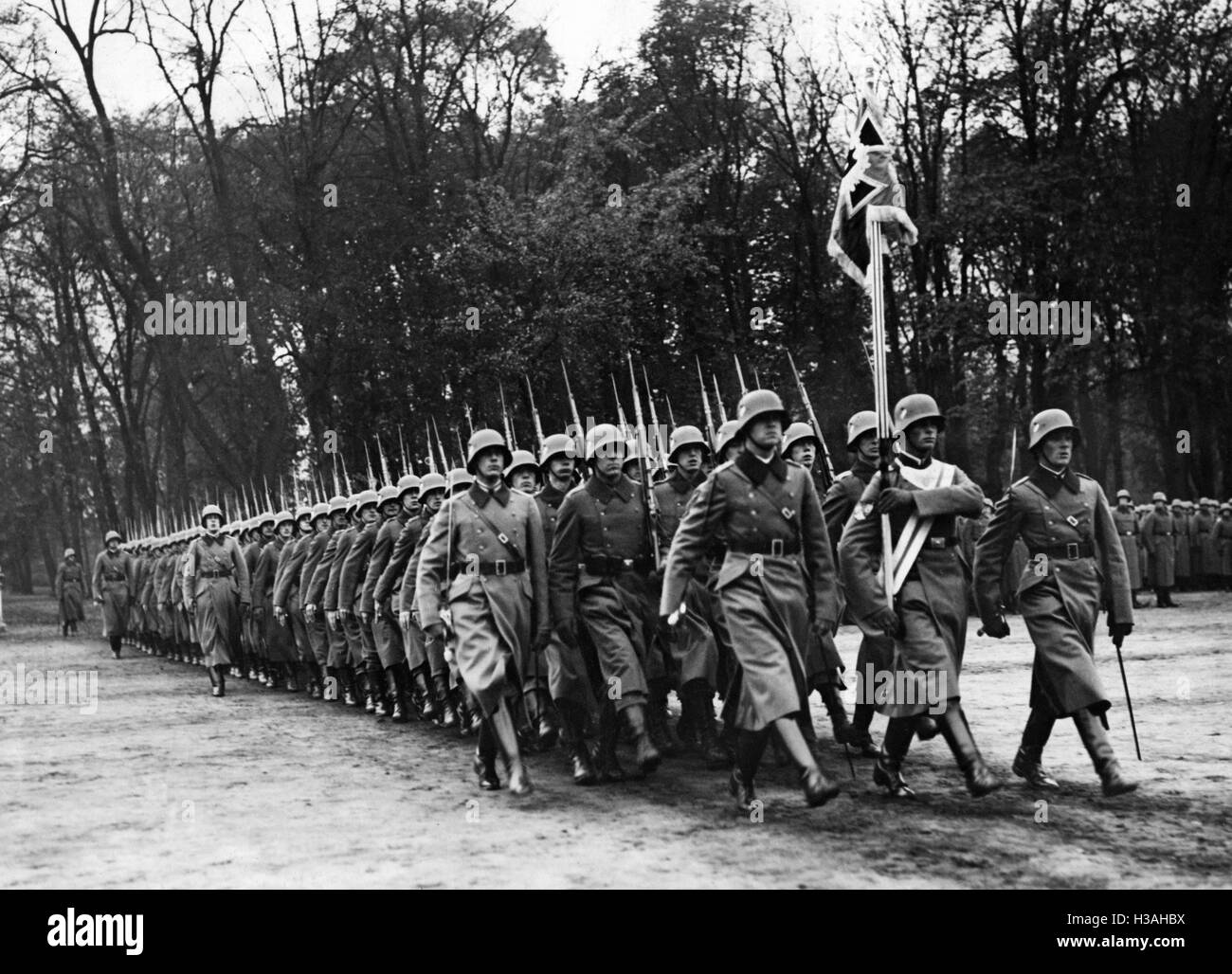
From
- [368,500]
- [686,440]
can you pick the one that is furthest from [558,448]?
[368,500]

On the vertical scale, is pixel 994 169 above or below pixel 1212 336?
above

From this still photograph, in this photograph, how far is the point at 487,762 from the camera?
989cm

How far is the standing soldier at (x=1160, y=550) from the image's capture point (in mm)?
27172

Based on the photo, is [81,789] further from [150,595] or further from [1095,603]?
[150,595]

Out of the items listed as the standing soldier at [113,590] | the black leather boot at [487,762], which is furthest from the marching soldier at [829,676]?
the standing soldier at [113,590]

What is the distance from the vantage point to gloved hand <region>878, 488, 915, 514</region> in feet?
28.1

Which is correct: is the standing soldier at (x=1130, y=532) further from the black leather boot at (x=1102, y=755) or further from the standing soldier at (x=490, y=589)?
the black leather boot at (x=1102, y=755)

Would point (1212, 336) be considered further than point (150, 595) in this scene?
Yes

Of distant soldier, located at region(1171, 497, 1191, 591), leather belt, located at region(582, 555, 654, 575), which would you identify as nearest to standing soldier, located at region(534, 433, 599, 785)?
leather belt, located at region(582, 555, 654, 575)

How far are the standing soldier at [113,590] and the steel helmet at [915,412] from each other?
2178cm

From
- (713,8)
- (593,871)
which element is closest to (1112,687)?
(593,871)

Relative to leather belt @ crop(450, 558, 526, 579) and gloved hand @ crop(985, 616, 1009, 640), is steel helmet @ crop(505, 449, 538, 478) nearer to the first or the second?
leather belt @ crop(450, 558, 526, 579)

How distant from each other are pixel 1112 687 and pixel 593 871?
805 centimetres

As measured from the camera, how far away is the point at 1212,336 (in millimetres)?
32375
